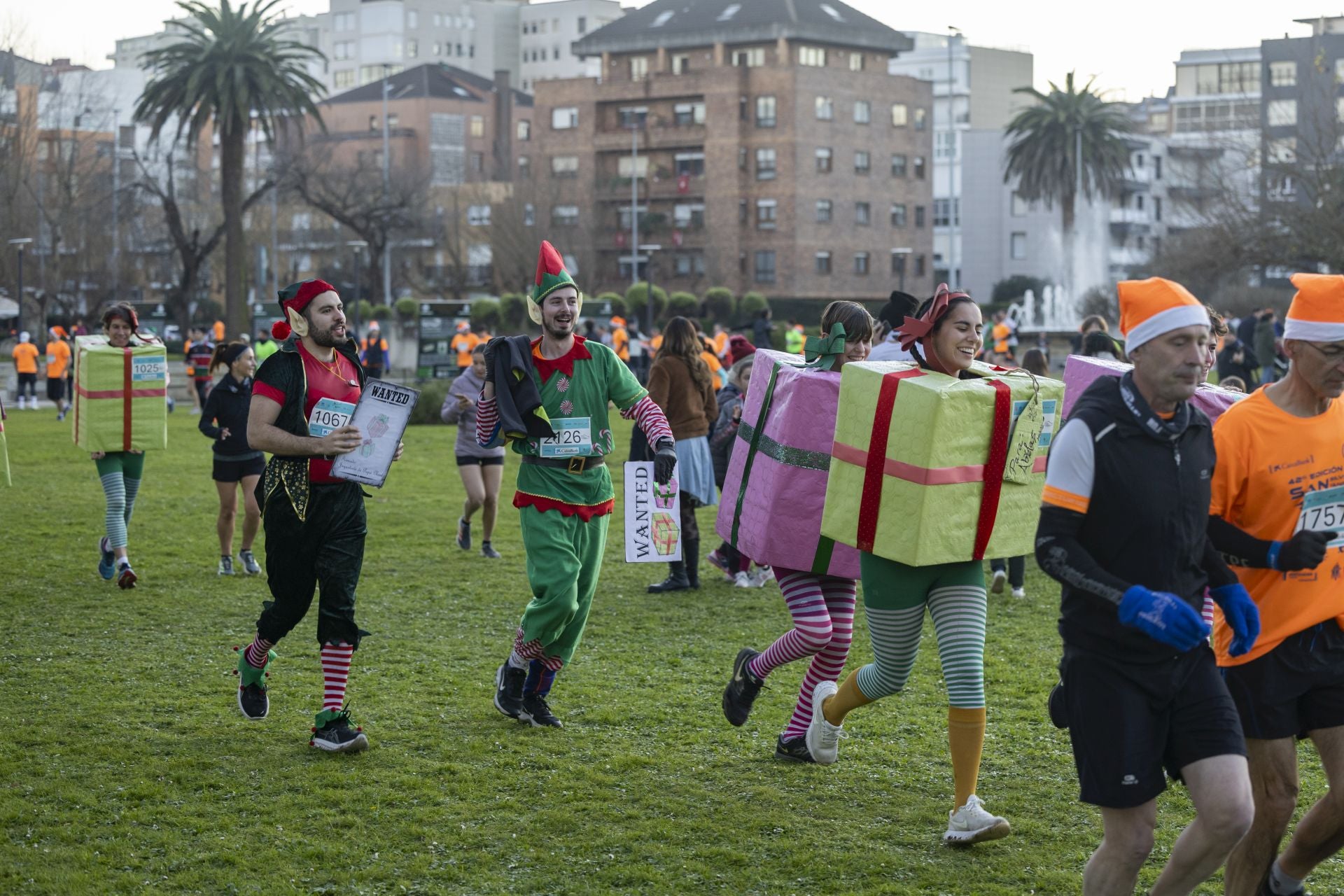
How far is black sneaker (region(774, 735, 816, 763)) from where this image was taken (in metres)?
7.14

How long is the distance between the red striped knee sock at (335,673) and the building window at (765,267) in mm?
84331

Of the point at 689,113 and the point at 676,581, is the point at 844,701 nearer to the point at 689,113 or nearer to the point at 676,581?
the point at 676,581

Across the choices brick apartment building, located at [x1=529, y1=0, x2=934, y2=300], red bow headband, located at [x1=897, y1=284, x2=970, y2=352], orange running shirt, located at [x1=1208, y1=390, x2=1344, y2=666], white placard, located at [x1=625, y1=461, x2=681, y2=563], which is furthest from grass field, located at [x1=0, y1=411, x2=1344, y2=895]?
brick apartment building, located at [x1=529, y1=0, x2=934, y2=300]

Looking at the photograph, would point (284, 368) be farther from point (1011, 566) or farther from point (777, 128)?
point (777, 128)

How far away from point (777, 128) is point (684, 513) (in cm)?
7947

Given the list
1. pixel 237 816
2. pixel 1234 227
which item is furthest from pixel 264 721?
pixel 1234 227

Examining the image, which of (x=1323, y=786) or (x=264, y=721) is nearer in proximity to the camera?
(x=1323, y=786)

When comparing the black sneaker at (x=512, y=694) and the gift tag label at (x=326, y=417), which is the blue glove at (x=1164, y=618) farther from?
the black sneaker at (x=512, y=694)

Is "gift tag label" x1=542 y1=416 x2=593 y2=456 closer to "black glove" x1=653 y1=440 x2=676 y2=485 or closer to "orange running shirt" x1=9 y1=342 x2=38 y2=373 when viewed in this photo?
"black glove" x1=653 y1=440 x2=676 y2=485

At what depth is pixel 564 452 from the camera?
749cm

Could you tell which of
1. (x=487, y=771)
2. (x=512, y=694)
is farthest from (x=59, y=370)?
(x=487, y=771)

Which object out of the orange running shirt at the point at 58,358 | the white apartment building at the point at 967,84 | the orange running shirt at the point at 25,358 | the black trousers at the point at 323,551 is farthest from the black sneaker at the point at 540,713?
the white apartment building at the point at 967,84

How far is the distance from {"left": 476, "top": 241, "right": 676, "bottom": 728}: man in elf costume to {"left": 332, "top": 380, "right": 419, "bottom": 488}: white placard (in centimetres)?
39

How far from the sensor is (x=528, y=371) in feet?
24.5
